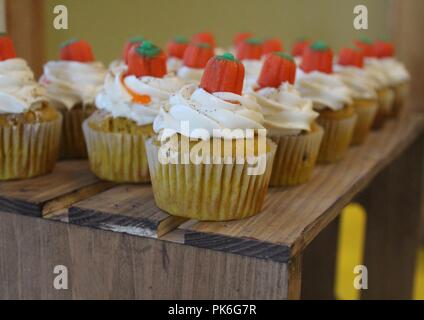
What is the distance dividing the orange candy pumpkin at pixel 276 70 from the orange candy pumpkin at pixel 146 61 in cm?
23

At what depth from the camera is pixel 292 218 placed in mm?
1111

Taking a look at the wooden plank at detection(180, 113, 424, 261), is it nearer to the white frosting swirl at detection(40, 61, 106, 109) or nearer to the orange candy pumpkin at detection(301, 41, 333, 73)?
the orange candy pumpkin at detection(301, 41, 333, 73)

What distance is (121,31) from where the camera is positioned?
2.42 m

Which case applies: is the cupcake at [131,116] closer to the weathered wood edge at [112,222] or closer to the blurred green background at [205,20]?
the weathered wood edge at [112,222]

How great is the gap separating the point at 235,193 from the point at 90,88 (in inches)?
21.9

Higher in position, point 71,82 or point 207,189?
point 71,82

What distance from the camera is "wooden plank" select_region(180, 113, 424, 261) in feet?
3.24

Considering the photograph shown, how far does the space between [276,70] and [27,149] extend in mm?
560

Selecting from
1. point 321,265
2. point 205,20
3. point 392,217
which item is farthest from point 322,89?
point 205,20

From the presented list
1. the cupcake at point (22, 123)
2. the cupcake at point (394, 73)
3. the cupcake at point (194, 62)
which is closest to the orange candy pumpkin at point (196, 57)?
the cupcake at point (194, 62)

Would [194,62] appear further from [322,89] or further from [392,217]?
[392,217]

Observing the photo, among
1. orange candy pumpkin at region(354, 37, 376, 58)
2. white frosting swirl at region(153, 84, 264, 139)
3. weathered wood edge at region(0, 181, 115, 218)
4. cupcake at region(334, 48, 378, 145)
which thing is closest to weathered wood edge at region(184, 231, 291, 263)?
white frosting swirl at region(153, 84, 264, 139)

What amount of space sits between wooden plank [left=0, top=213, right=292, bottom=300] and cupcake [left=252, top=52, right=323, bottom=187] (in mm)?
373
